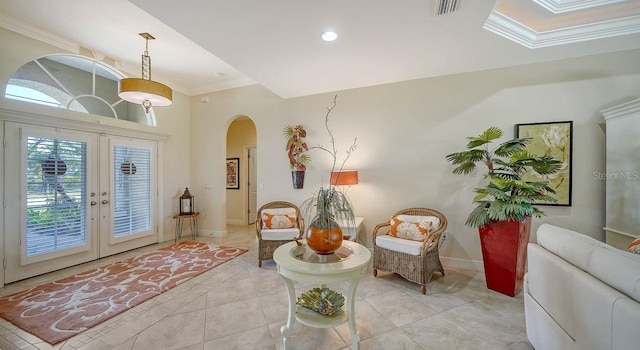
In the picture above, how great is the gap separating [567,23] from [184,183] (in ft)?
22.1

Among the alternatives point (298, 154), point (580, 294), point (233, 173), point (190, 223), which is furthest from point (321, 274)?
point (233, 173)

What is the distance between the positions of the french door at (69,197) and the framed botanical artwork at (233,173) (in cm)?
217

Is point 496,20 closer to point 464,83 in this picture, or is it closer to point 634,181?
point 464,83

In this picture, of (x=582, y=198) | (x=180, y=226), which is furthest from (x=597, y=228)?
(x=180, y=226)

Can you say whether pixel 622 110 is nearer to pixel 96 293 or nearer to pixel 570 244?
pixel 570 244

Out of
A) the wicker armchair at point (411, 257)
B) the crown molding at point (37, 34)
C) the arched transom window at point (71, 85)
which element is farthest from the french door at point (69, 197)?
the wicker armchair at point (411, 257)

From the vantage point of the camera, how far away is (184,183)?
5375mm

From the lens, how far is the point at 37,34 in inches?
125

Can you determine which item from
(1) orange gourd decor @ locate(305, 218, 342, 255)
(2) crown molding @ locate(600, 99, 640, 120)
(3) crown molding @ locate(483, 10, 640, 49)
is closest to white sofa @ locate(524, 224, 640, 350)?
(1) orange gourd decor @ locate(305, 218, 342, 255)

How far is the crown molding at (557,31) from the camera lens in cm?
250

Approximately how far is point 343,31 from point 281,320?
9.41 feet

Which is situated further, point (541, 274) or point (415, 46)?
point (415, 46)

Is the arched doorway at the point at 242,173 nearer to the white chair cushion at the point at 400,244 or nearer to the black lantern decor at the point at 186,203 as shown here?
the black lantern decor at the point at 186,203

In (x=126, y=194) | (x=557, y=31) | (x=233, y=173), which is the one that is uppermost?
(x=557, y=31)
